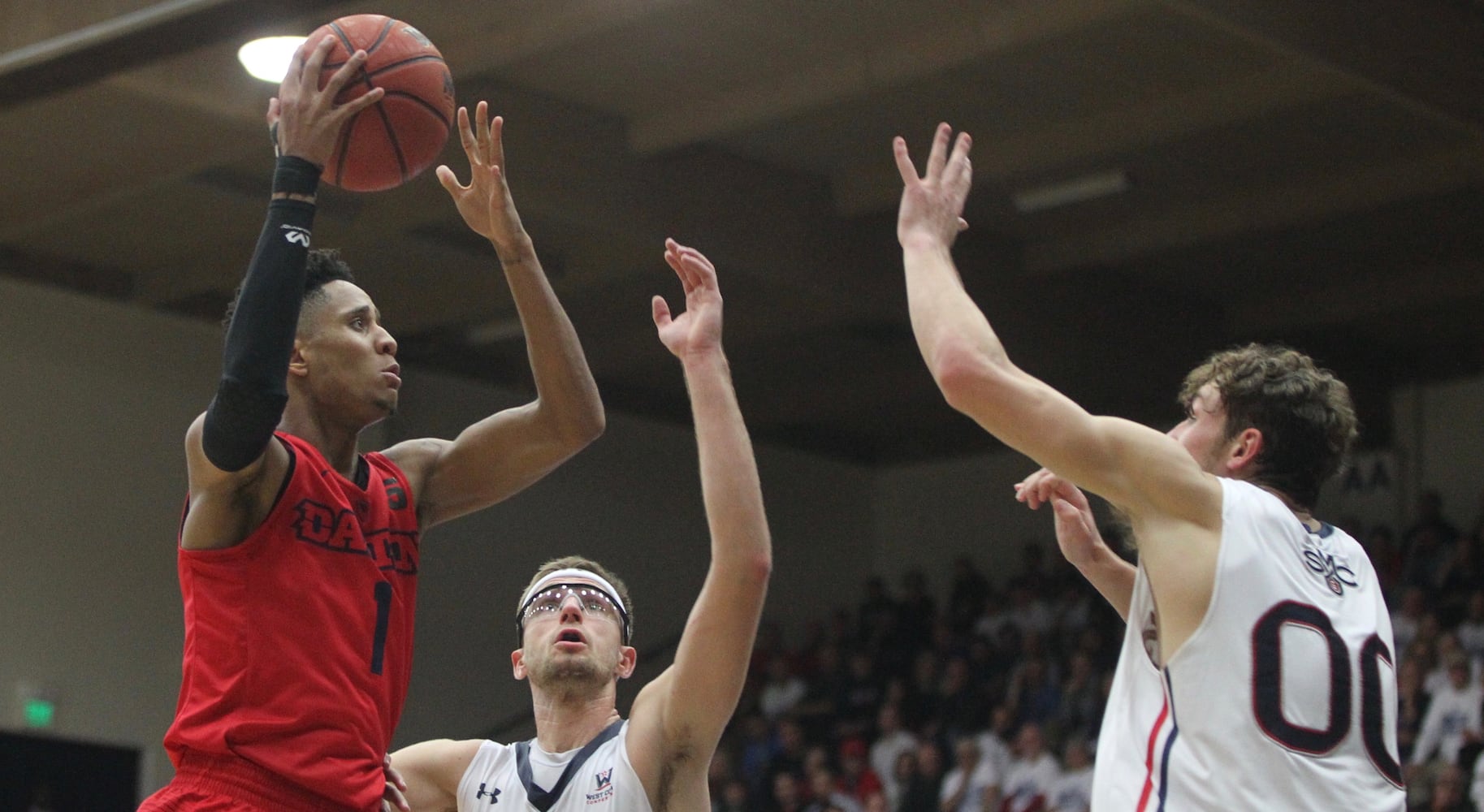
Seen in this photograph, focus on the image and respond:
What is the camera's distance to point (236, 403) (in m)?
3.19

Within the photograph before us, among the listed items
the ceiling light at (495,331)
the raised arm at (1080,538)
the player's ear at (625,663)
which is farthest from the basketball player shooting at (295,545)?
the ceiling light at (495,331)

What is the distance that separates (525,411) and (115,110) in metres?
9.10

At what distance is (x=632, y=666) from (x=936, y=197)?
176 cm

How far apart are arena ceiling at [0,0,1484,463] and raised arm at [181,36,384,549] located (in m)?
6.05

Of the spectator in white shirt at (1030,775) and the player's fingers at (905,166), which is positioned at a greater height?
the spectator in white shirt at (1030,775)

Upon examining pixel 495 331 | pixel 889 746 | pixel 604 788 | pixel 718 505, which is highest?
pixel 495 331

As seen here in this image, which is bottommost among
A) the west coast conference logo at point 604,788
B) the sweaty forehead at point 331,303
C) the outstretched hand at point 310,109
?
the west coast conference logo at point 604,788

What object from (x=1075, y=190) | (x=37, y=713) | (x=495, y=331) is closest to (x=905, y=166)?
(x=1075, y=190)

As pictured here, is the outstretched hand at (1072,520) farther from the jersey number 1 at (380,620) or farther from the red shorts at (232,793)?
the red shorts at (232,793)

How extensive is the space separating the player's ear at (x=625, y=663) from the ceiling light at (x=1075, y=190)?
986 centimetres

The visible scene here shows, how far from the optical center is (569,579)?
15.0 ft

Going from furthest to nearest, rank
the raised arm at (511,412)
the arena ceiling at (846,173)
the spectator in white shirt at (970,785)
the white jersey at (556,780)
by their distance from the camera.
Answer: the spectator in white shirt at (970,785), the arena ceiling at (846,173), the white jersey at (556,780), the raised arm at (511,412)

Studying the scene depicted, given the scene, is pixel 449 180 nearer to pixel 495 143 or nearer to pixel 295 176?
pixel 495 143

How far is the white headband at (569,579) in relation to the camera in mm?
4582
